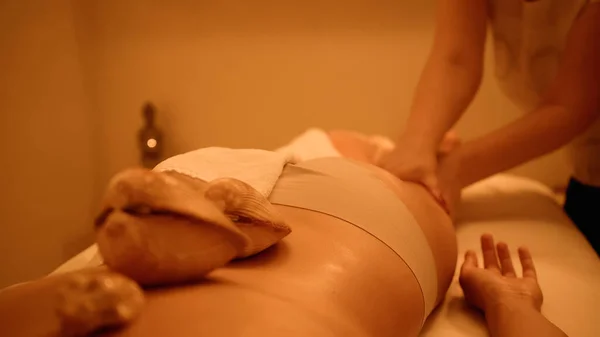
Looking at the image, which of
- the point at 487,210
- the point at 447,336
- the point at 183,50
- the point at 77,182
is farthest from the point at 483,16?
the point at 77,182

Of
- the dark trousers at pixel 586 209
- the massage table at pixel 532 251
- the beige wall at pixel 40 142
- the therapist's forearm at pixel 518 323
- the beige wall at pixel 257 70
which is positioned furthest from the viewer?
the beige wall at pixel 257 70

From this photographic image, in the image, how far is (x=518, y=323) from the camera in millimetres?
700

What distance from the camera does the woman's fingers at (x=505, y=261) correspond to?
856mm

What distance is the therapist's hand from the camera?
764mm

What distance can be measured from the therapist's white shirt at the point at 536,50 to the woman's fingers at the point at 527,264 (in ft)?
1.22

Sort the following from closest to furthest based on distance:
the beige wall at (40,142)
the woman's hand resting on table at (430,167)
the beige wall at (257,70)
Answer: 1. the woman's hand resting on table at (430,167)
2. the beige wall at (40,142)
3. the beige wall at (257,70)

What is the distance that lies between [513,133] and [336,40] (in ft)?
2.35

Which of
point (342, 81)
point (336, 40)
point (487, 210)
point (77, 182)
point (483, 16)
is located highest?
point (483, 16)

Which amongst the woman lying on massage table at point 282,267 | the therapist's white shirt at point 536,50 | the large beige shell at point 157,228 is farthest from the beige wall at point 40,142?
the therapist's white shirt at point 536,50

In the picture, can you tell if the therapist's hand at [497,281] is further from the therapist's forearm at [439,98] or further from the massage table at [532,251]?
the therapist's forearm at [439,98]

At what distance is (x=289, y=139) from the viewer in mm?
1729

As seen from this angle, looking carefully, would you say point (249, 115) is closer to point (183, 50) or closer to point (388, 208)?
point (183, 50)

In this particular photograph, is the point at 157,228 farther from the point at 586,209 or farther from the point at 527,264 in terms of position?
the point at 586,209

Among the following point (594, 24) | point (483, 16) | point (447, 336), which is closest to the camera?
point (447, 336)
